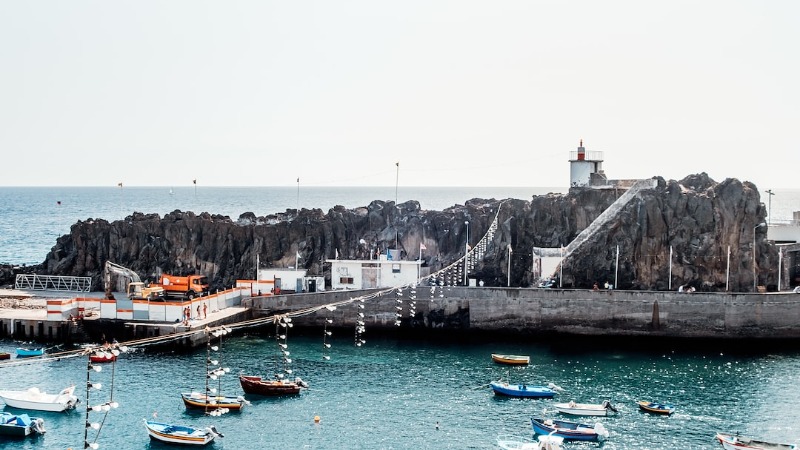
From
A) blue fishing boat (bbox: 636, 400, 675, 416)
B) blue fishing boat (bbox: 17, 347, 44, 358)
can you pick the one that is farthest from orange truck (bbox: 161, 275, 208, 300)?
blue fishing boat (bbox: 636, 400, 675, 416)

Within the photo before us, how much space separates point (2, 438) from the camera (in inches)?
2219

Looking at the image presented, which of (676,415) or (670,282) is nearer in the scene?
(676,415)

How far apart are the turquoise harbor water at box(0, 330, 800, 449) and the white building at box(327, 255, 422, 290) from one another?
10.4m

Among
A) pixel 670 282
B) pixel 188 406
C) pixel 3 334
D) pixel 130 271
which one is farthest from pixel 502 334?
pixel 3 334

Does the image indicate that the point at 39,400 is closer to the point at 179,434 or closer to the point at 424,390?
the point at 179,434

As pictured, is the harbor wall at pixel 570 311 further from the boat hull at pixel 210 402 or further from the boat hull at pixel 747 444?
the boat hull at pixel 747 444

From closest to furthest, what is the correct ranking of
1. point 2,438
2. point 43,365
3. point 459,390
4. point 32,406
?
1. point 2,438
2. point 32,406
3. point 459,390
4. point 43,365

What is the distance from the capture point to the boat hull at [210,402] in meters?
60.9

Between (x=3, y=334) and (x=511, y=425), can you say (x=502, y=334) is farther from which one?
(x=3, y=334)

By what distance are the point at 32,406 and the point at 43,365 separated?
506 inches

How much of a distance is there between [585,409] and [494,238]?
131ft

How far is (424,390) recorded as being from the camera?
67250 millimetres

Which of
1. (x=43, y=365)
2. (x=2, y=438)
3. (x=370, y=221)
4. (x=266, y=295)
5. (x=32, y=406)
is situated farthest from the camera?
(x=370, y=221)

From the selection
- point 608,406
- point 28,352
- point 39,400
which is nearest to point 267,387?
point 39,400
